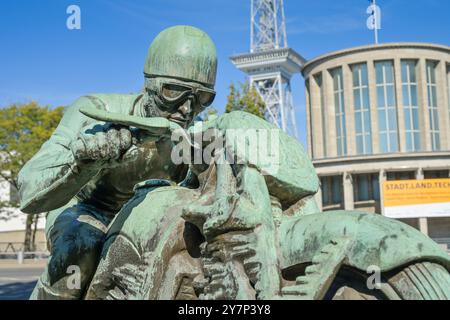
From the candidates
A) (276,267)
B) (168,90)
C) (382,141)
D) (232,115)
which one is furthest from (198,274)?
(382,141)

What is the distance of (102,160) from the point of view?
2.52 metres

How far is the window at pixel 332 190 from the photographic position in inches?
1683

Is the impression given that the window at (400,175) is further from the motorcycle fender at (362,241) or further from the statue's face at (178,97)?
the motorcycle fender at (362,241)

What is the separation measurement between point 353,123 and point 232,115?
Result: 146ft

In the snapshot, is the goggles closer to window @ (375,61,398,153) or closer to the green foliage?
the green foliage

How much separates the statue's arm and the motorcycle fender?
1008 millimetres

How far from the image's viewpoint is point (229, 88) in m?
24.2

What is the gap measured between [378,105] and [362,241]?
45412 millimetres

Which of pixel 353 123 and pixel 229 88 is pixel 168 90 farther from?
pixel 353 123

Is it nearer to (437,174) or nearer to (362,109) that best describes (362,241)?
(437,174)

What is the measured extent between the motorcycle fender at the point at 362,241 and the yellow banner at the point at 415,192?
30.5 metres

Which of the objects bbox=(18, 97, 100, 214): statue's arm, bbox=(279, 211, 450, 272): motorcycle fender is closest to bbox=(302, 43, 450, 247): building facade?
bbox=(18, 97, 100, 214): statue's arm

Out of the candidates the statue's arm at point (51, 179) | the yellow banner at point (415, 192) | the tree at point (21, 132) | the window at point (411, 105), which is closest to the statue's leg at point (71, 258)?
the statue's arm at point (51, 179)

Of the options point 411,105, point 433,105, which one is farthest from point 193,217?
point 433,105
